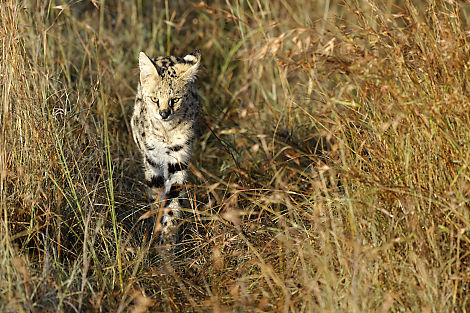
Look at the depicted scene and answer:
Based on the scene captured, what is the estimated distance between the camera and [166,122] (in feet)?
13.2

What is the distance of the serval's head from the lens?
3820 millimetres

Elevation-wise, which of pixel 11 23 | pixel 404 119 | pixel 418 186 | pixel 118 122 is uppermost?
pixel 11 23

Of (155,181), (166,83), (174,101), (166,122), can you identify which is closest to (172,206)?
(155,181)

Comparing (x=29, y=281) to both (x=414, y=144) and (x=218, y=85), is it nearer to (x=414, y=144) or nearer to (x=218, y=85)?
(x=414, y=144)

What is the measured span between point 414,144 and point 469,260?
0.59 metres

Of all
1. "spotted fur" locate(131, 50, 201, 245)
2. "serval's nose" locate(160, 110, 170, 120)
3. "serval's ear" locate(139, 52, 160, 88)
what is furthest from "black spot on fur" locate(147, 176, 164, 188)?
"serval's ear" locate(139, 52, 160, 88)

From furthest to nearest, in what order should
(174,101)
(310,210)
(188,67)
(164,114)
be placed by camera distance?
(188,67) → (174,101) → (164,114) → (310,210)

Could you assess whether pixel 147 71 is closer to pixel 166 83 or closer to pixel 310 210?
pixel 166 83

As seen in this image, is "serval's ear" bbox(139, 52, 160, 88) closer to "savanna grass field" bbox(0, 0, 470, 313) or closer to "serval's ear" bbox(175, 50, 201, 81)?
"serval's ear" bbox(175, 50, 201, 81)

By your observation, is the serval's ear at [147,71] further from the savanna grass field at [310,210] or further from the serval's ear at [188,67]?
the savanna grass field at [310,210]

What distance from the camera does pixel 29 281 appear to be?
2.54 meters

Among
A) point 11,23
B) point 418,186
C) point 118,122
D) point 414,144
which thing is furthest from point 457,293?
point 118,122

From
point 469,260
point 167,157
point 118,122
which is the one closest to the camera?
point 469,260

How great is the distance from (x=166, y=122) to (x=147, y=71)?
37cm
